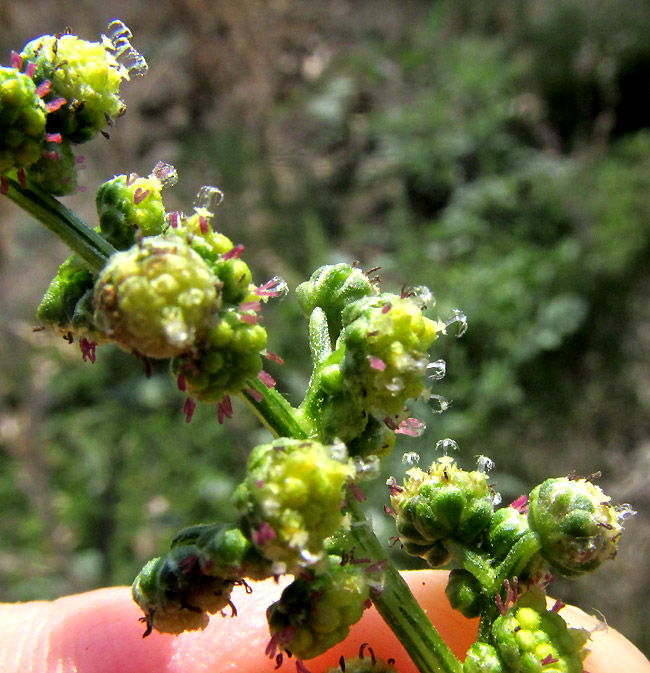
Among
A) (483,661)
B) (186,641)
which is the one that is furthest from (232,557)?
(186,641)

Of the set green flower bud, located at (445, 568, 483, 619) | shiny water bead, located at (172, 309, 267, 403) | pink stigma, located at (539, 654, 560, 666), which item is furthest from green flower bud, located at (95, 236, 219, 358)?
pink stigma, located at (539, 654, 560, 666)

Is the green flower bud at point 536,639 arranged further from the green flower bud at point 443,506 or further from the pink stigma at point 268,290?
the pink stigma at point 268,290

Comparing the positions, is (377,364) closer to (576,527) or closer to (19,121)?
(576,527)

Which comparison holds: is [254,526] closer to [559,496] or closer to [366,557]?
[366,557]

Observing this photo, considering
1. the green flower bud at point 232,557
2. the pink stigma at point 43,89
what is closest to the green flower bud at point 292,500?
the green flower bud at point 232,557

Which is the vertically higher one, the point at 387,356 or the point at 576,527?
the point at 387,356

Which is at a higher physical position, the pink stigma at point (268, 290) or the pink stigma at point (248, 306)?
the pink stigma at point (268, 290)

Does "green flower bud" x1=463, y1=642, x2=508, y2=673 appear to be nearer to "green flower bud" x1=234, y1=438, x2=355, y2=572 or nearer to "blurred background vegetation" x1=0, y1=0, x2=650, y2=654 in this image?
"green flower bud" x1=234, y1=438, x2=355, y2=572
